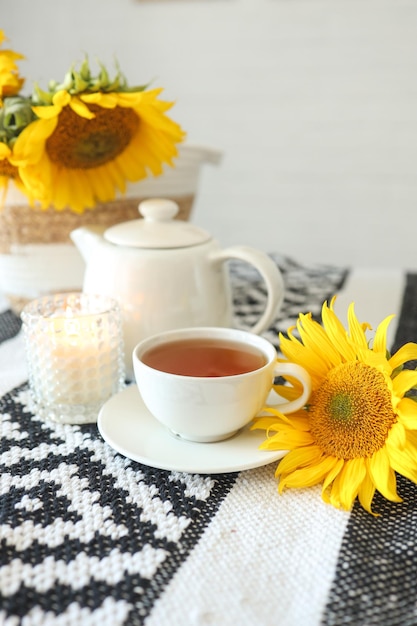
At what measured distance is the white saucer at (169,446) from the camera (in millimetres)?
471

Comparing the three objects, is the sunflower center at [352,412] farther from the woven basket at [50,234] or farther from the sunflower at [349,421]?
the woven basket at [50,234]

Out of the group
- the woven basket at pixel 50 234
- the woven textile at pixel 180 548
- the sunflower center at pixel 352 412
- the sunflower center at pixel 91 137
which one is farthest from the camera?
the woven basket at pixel 50 234

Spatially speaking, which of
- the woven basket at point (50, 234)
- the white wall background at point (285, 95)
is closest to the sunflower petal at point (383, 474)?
the woven basket at point (50, 234)

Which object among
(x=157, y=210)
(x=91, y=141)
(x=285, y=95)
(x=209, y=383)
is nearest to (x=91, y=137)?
(x=91, y=141)

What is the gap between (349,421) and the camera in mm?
463

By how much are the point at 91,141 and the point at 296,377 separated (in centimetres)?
35

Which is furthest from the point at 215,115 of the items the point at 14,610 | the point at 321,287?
the point at 14,610

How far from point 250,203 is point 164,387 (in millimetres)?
1908

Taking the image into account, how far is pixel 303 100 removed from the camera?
7.16 feet

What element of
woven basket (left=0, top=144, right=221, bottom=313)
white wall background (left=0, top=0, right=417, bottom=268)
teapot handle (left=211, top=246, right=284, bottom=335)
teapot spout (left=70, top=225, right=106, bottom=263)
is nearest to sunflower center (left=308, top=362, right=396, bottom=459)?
teapot handle (left=211, top=246, right=284, bottom=335)

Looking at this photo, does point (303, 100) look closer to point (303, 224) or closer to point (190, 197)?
point (303, 224)

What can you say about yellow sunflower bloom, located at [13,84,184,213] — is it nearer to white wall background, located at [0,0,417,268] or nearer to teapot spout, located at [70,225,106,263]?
teapot spout, located at [70,225,106,263]

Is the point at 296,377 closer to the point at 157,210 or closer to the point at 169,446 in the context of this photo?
the point at 169,446

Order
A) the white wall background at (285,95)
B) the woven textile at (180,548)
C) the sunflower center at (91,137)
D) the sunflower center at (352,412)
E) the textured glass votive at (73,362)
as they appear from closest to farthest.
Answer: the woven textile at (180,548) → the sunflower center at (352,412) → the textured glass votive at (73,362) → the sunflower center at (91,137) → the white wall background at (285,95)
